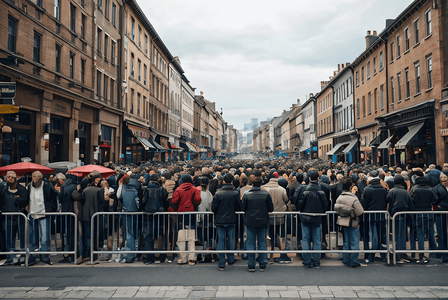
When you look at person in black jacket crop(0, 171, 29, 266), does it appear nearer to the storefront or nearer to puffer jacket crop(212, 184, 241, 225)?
puffer jacket crop(212, 184, 241, 225)

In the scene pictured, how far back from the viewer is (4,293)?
583cm

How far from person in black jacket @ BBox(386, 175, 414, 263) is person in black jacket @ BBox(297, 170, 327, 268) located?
1.53 metres

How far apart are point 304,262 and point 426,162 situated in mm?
17772

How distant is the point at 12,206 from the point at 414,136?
67.5ft

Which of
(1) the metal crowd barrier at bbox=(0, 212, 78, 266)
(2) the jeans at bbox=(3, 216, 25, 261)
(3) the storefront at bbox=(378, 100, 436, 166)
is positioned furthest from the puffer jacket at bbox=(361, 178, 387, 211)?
(3) the storefront at bbox=(378, 100, 436, 166)

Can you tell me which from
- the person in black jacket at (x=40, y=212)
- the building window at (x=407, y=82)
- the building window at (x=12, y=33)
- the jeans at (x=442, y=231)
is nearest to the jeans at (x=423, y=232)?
the jeans at (x=442, y=231)

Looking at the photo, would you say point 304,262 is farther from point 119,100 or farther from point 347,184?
point 119,100

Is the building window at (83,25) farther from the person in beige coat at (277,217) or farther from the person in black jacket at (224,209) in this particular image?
the person in black jacket at (224,209)

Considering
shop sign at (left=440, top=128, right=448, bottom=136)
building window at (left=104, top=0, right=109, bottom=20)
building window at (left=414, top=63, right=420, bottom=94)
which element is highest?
building window at (left=104, top=0, right=109, bottom=20)

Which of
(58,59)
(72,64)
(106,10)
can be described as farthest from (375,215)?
(106,10)

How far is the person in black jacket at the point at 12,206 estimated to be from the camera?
24.9ft

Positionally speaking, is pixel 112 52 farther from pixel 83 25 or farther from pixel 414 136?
pixel 414 136

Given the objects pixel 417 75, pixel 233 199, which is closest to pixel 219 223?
pixel 233 199

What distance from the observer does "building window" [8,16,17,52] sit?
1542 centimetres
